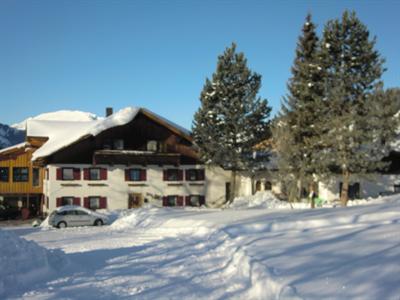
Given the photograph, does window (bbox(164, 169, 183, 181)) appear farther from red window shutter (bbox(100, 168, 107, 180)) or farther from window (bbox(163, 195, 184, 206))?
red window shutter (bbox(100, 168, 107, 180))

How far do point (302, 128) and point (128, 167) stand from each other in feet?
48.4

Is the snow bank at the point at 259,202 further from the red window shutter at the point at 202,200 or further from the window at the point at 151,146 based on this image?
the window at the point at 151,146

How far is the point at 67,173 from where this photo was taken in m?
34.3

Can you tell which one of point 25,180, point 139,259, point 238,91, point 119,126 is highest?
point 238,91

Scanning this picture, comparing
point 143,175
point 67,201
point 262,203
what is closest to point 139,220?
point 143,175

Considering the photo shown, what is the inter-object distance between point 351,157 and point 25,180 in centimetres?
2838

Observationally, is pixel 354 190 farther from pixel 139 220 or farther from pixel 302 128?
pixel 139 220

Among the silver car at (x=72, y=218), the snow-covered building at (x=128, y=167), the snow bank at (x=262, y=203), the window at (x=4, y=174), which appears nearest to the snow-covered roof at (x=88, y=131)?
the snow-covered building at (x=128, y=167)

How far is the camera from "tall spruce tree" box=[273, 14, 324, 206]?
32.0 metres

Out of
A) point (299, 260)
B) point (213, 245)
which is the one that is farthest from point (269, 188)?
point (299, 260)

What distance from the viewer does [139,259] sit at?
12867 millimetres

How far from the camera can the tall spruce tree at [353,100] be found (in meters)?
29.0

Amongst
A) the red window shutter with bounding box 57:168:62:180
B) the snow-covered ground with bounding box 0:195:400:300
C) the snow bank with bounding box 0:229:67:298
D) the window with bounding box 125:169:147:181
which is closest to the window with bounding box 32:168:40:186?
the red window shutter with bounding box 57:168:62:180

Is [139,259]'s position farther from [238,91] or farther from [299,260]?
[238,91]
